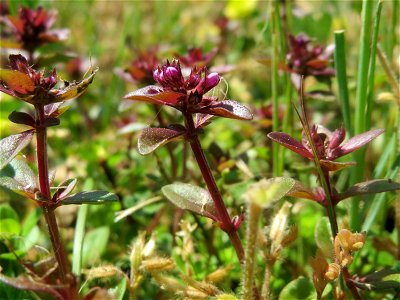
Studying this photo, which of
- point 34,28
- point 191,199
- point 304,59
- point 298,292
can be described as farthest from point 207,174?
point 34,28

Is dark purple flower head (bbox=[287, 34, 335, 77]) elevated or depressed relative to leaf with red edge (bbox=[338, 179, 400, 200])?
elevated

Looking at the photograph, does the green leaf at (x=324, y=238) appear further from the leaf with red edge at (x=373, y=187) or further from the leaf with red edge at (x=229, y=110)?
the leaf with red edge at (x=229, y=110)

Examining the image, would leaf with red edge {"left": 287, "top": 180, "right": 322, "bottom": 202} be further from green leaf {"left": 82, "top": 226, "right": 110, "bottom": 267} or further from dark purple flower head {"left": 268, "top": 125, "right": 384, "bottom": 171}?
green leaf {"left": 82, "top": 226, "right": 110, "bottom": 267}

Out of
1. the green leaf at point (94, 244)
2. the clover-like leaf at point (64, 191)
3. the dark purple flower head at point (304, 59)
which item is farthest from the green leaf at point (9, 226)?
the dark purple flower head at point (304, 59)

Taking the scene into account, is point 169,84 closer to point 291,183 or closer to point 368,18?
point 291,183

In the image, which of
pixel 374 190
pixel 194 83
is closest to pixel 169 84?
pixel 194 83

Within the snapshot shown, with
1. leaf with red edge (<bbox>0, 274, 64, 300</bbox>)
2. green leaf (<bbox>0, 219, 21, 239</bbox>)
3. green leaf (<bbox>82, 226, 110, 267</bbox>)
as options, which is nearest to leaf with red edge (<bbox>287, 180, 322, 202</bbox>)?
leaf with red edge (<bbox>0, 274, 64, 300</bbox>)

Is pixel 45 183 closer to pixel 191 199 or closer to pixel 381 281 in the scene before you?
pixel 191 199
